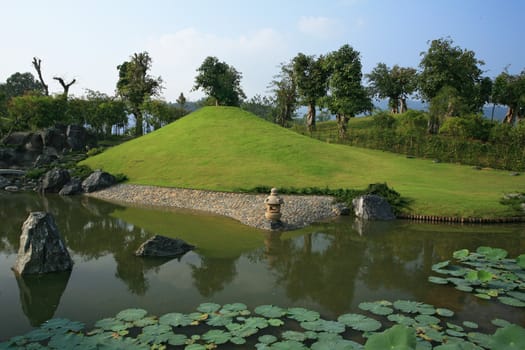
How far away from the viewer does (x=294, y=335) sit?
7574mm

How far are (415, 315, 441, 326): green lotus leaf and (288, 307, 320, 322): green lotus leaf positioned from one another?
217 centimetres

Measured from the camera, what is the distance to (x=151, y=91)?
197 feet

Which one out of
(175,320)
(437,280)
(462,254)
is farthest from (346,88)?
(175,320)

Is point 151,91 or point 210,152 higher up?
point 151,91

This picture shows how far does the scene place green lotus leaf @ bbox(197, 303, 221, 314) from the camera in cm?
884

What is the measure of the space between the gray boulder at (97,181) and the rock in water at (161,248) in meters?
15.5

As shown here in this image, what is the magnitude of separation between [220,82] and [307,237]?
42229 mm

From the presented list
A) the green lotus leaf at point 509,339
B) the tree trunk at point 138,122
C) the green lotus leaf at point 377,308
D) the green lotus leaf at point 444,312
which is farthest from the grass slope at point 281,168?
the tree trunk at point 138,122

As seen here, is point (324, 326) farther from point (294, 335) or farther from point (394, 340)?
point (394, 340)

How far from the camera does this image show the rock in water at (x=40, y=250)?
11594 millimetres

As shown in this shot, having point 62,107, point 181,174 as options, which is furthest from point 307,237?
point 62,107

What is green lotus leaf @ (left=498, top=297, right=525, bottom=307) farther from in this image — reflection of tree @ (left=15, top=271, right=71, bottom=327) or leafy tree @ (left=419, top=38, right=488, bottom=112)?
leafy tree @ (left=419, top=38, right=488, bottom=112)

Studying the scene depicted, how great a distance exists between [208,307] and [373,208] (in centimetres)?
1273

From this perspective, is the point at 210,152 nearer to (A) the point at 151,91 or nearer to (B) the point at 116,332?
(B) the point at 116,332
